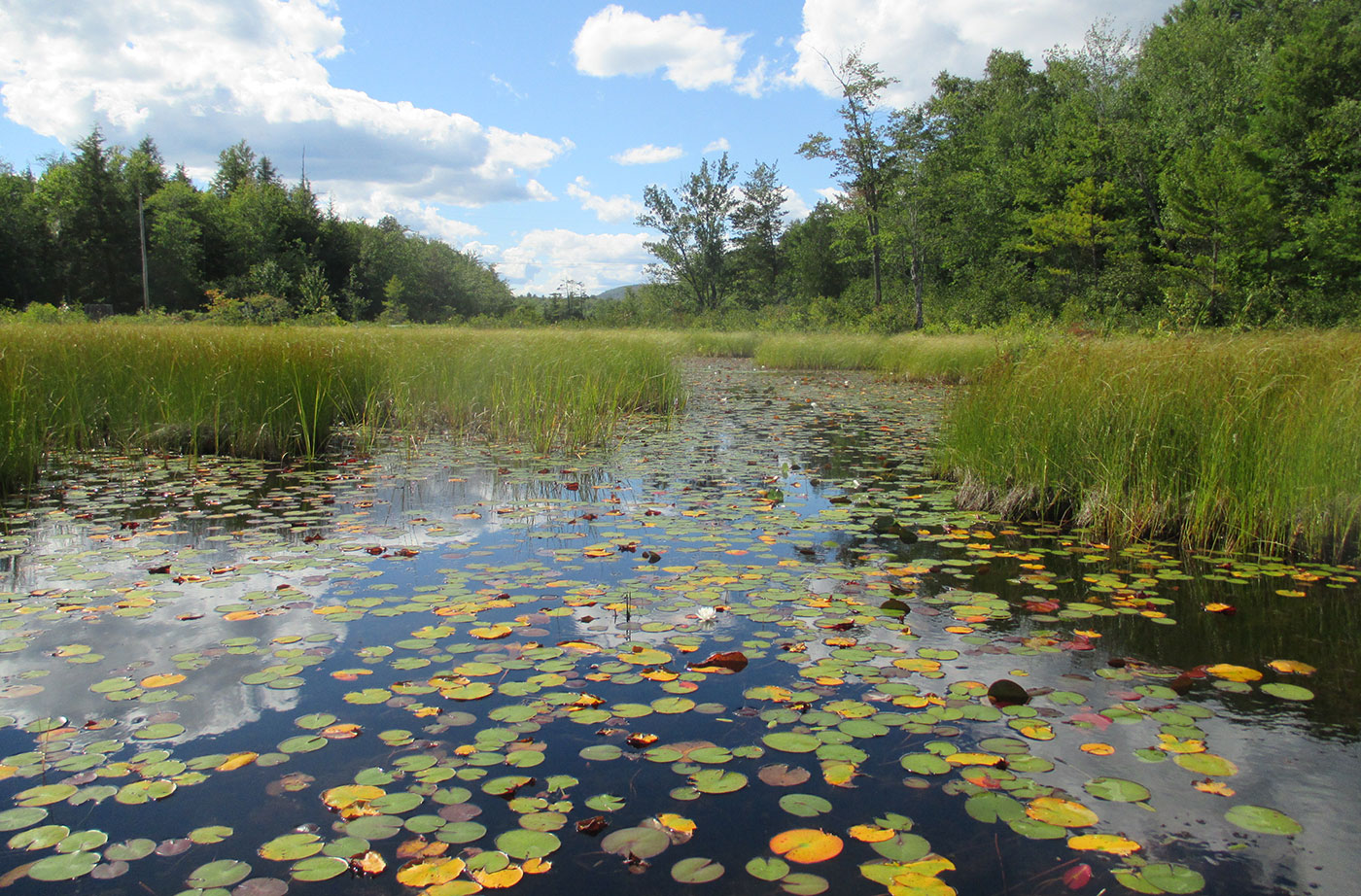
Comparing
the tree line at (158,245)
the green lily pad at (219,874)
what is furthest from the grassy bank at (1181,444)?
the tree line at (158,245)

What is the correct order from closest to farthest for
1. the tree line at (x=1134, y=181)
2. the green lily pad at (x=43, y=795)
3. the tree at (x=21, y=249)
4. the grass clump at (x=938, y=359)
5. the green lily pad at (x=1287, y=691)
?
the green lily pad at (x=43, y=795) → the green lily pad at (x=1287, y=691) → the grass clump at (x=938, y=359) → the tree line at (x=1134, y=181) → the tree at (x=21, y=249)

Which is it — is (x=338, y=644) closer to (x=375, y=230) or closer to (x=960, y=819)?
(x=960, y=819)

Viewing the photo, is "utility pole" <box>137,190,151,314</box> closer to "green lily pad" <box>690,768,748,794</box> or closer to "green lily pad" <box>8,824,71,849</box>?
"green lily pad" <box>8,824,71,849</box>

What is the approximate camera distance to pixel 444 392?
7.40 metres

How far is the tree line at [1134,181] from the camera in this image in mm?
19609

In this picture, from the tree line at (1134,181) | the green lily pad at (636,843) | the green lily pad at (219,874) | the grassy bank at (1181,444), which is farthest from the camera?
the tree line at (1134,181)

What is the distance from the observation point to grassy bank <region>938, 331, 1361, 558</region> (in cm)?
339

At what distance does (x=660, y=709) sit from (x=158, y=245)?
42.3 metres

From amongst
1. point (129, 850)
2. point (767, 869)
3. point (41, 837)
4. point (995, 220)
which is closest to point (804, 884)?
point (767, 869)

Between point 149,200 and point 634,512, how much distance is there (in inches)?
1636

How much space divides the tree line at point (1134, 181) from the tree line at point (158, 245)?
2000 centimetres

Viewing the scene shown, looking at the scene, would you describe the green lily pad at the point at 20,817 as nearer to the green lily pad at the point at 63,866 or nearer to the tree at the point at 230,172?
the green lily pad at the point at 63,866

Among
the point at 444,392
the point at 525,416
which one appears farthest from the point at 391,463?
the point at 444,392

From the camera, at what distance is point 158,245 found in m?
35.1
